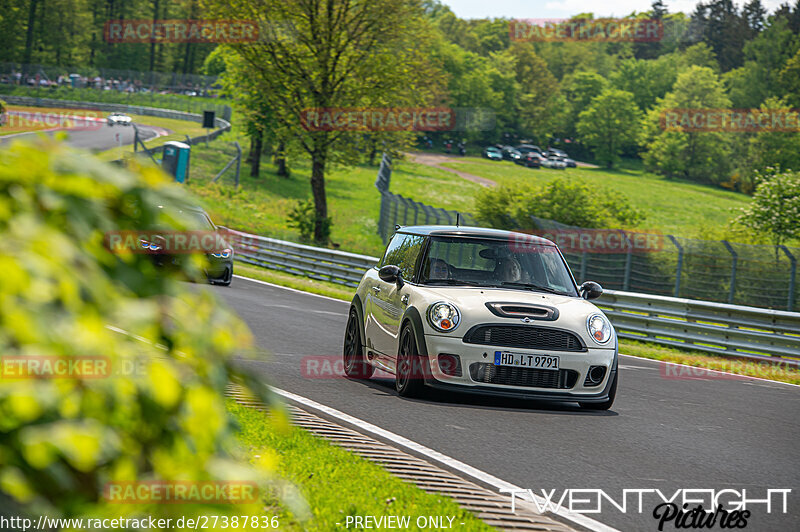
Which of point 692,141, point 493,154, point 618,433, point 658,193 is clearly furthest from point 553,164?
point 618,433

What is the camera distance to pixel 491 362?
8.78m

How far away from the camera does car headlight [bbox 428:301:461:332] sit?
882 centimetres

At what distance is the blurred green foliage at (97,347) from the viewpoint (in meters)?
1.74

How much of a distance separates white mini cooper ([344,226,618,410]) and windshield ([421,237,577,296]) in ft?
0.03

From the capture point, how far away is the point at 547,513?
18.4ft

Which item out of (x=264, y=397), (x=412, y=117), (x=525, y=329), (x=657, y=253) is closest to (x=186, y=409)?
(x=264, y=397)

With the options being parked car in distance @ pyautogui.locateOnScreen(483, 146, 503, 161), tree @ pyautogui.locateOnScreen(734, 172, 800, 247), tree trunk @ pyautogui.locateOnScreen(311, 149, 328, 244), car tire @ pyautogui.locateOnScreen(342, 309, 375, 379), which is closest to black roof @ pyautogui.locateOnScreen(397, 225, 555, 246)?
car tire @ pyautogui.locateOnScreen(342, 309, 375, 379)

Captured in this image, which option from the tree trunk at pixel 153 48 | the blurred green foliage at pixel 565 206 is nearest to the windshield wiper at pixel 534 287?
the blurred green foliage at pixel 565 206

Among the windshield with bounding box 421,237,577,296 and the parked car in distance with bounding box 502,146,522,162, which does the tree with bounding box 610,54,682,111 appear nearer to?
the parked car in distance with bounding box 502,146,522,162

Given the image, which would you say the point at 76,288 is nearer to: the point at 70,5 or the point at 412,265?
the point at 412,265

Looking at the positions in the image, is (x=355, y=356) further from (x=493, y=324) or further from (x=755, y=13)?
(x=755, y=13)

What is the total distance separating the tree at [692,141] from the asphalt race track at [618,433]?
9916cm

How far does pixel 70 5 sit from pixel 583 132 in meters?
65.3

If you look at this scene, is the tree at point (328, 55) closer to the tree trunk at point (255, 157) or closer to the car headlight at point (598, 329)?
the tree trunk at point (255, 157)
